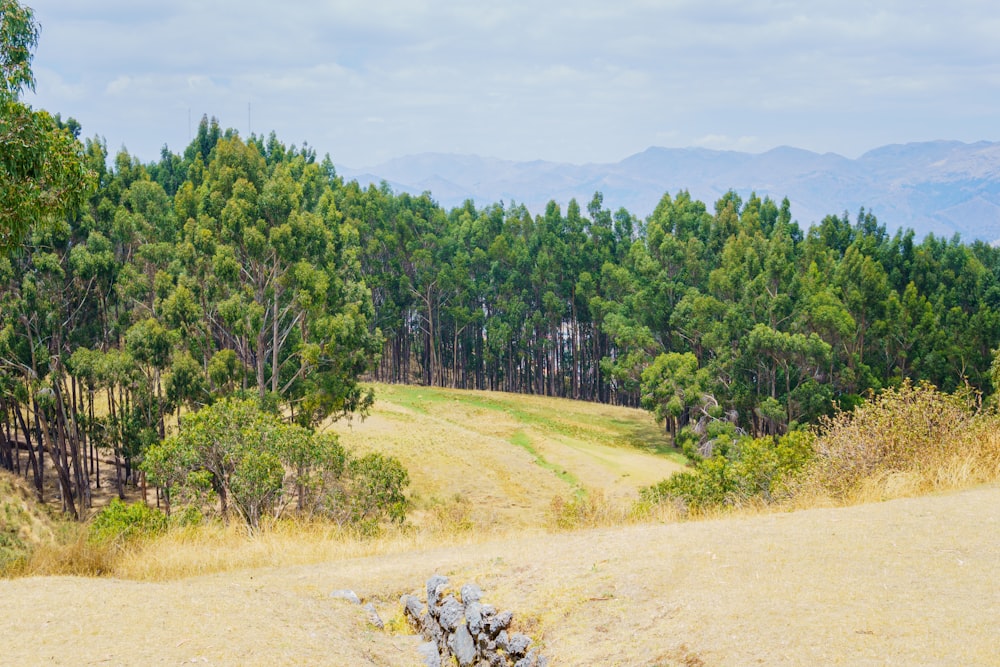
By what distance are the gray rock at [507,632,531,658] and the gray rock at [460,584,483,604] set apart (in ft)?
3.34

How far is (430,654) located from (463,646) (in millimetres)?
516

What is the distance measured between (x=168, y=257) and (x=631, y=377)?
30.2 m

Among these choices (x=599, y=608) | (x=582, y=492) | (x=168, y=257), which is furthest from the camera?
(x=168, y=257)

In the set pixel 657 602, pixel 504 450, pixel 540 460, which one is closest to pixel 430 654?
pixel 657 602

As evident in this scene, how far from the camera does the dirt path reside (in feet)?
25.5

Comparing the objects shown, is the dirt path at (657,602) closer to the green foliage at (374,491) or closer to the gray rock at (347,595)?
the gray rock at (347,595)

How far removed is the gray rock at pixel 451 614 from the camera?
10227 millimetres

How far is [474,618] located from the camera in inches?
389

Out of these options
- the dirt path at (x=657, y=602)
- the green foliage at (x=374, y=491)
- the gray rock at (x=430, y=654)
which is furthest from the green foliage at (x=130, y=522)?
the gray rock at (x=430, y=654)

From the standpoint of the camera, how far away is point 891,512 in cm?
1171

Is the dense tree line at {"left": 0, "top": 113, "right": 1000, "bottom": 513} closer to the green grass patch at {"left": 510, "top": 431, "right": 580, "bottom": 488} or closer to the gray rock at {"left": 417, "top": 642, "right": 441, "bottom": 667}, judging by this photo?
the green grass patch at {"left": 510, "top": 431, "right": 580, "bottom": 488}

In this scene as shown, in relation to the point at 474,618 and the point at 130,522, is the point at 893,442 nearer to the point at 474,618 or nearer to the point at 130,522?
the point at 474,618

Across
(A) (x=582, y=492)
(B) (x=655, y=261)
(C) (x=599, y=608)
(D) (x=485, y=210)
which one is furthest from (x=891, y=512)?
(D) (x=485, y=210)

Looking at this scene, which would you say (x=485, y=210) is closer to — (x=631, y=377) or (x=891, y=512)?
(x=631, y=377)
